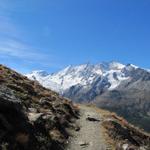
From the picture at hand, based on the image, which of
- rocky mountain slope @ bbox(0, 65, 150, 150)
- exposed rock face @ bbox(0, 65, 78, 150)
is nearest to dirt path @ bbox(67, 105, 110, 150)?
rocky mountain slope @ bbox(0, 65, 150, 150)

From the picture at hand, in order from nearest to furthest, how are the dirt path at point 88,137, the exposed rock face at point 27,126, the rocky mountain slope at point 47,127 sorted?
the exposed rock face at point 27,126, the rocky mountain slope at point 47,127, the dirt path at point 88,137

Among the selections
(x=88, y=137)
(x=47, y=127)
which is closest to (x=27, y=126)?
(x=47, y=127)

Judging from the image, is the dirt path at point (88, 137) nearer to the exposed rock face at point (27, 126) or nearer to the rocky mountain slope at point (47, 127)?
the rocky mountain slope at point (47, 127)

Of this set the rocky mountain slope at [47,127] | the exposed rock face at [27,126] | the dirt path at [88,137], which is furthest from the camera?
the dirt path at [88,137]

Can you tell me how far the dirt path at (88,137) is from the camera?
29.2 metres

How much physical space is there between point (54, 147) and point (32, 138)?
216cm

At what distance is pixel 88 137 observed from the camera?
32188mm

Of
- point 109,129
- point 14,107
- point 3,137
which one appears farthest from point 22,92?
point 3,137

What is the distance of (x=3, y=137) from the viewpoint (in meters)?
22.0

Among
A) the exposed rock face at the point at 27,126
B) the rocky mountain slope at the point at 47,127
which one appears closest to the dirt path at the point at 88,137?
the rocky mountain slope at the point at 47,127

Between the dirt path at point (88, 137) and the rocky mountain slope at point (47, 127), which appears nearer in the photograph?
the rocky mountain slope at point (47, 127)

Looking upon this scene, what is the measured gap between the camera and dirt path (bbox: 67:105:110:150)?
29250 mm

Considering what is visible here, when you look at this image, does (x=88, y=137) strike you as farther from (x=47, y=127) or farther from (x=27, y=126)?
(x=27, y=126)

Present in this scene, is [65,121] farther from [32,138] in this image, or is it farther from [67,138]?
[32,138]
